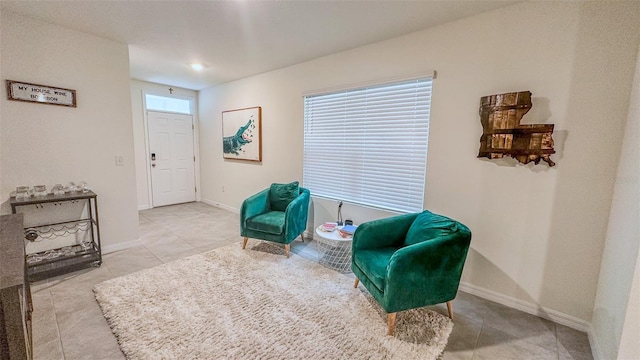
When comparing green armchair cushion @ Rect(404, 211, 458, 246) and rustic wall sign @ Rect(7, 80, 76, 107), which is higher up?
rustic wall sign @ Rect(7, 80, 76, 107)

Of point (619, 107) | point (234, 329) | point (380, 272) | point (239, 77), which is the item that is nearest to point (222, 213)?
point (239, 77)

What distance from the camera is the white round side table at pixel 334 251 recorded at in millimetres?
2684

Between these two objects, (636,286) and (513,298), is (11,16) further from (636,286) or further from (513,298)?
(513,298)

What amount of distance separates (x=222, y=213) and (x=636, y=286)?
5135 millimetres

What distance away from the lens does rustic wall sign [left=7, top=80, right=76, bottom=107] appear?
248cm

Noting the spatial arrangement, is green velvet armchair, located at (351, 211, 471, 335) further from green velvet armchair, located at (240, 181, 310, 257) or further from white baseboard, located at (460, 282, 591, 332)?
green velvet armchair, located at (240, 181, 310, 257)

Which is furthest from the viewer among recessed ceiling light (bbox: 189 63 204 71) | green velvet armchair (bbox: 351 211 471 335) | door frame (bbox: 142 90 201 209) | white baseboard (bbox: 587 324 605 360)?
door frame (bbox: 142 90 201 209)

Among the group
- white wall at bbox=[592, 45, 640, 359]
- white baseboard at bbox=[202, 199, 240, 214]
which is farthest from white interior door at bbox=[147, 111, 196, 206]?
white wall at bbox=[592, 45, 640, 359]

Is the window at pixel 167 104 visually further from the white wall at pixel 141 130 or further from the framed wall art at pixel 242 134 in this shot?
the framed wall art at pixel 242 134

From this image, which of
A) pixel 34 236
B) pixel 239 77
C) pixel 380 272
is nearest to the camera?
pixel 380 272

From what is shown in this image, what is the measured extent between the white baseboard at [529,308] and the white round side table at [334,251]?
47.2 inches

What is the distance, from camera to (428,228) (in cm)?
207

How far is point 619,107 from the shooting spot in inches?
70.1

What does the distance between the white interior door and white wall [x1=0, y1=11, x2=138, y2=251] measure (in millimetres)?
2192
